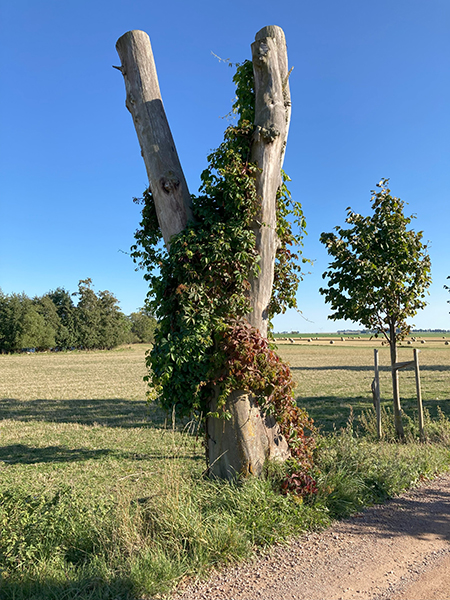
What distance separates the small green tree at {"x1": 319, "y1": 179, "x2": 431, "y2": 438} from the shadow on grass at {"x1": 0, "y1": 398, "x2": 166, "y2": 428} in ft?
19.8

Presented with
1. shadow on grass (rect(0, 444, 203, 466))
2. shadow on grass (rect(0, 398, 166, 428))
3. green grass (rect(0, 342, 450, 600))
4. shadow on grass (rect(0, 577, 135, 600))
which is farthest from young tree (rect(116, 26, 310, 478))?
shadow on grass (rect(0, 398, 166, 428))

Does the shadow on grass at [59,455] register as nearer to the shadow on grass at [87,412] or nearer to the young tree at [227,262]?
the shadow on grass at [87,412]

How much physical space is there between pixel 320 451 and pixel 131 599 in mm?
3452

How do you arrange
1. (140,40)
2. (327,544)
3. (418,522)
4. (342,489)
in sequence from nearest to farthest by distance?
(327,544), (418,522), (342,489), (140,40)

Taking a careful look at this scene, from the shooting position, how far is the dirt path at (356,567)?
3.38 meters

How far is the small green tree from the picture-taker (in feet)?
28.0

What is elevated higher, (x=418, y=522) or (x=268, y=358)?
(x=268, y=358)

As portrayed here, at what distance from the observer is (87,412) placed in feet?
49.9

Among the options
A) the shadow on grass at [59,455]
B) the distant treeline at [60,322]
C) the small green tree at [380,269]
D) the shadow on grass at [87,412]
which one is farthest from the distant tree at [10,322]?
the small green tree at [380,269]

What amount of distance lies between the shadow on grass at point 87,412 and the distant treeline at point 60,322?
159 feet

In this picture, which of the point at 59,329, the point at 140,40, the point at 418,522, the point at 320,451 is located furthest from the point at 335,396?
the point at 59,329

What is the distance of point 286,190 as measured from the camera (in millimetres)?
6438

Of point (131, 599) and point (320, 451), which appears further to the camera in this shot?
point (320, 451)

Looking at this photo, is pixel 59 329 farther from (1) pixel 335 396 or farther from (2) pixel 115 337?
(1) pixel 335 396
